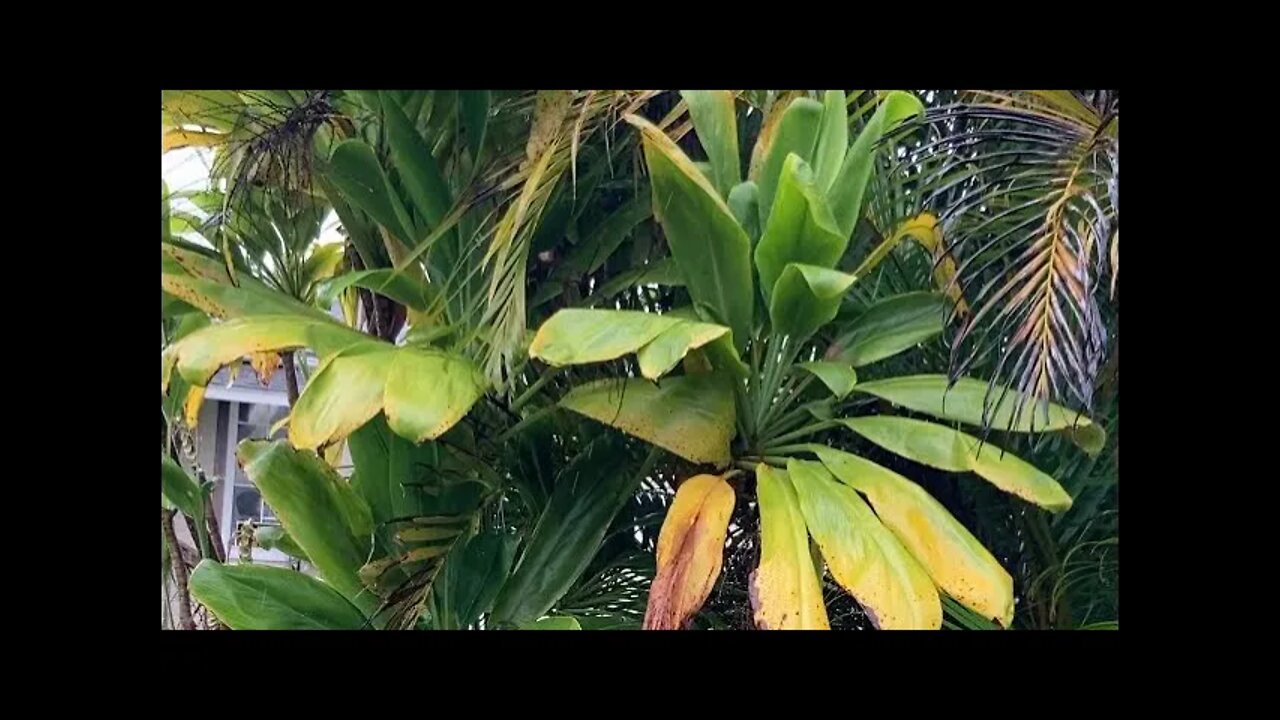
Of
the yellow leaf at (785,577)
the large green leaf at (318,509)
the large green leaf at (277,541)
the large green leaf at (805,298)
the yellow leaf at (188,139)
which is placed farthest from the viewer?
the large green leaf at (277,541)

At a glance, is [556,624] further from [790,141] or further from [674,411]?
[790,141]

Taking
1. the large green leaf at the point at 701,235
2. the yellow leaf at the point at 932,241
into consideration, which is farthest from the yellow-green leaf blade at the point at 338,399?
the yellow leaf at the point at 932,241

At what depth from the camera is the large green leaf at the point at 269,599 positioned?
1679 millimetres

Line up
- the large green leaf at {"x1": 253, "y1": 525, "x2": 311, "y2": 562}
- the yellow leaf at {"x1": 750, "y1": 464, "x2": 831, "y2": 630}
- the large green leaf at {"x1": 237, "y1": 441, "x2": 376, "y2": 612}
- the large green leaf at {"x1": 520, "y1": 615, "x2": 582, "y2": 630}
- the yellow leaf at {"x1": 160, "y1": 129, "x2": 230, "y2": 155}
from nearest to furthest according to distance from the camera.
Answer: the yellow leaf at {"x1": 750, "y1": 464, "x2": 831, "y2": 630} < the large green leaf at {"x1": 520, "y1": 615, "x2": 582, "y2": 630} < the large green leaf at {"x1": 237, "y1": 441, "x2": 376, "y2": 612} < the yellow leaf at {"x1": 160, "y1": 129, "x2": 230, "y2": 155} < the large green leaf at {"x1": 253, "y1": 525, "x2": 311, "y2": 562}

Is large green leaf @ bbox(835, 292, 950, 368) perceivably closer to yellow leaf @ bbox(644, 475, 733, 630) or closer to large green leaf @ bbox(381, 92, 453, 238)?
yellow leaf @ bbox(644, 475, 733, 630)

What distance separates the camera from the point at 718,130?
1695mm

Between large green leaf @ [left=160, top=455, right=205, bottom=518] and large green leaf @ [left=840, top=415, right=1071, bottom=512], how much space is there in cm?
115

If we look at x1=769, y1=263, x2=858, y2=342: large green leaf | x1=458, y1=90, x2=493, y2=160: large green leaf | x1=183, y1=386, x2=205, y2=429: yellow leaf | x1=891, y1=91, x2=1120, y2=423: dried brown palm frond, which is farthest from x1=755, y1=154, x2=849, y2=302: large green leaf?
x1=183, y1=386, x2=205, y2=429: yellow leaf

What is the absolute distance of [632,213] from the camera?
6.06 feet

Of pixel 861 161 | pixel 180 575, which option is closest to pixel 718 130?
pixel 861 161

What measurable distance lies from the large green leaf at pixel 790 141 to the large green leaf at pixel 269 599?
35.8 inches

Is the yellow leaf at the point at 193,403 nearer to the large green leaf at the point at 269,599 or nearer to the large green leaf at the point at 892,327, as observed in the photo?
the large green leaf at the point at 269,599

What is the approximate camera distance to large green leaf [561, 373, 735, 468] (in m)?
1.57
